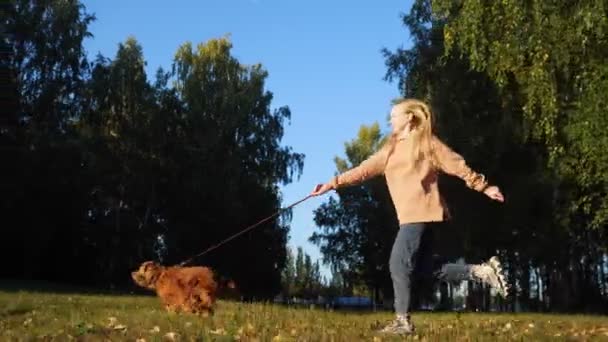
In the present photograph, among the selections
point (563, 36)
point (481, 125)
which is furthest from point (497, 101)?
point (563, 36)

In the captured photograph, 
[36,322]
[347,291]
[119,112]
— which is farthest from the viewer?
[347,291]

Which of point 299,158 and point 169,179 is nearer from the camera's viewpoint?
point 169,179

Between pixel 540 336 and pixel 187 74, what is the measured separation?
4666 cm

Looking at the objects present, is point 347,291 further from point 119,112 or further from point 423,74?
point 423,74

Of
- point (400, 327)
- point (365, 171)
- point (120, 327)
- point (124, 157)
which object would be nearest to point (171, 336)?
point (120, 327)

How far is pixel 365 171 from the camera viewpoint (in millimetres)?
7453

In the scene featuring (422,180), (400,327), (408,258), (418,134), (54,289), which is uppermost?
(418,134)

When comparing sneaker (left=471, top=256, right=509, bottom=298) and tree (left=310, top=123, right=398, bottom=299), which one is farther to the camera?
tree (left=310, top=123, right=398, bottom=299)

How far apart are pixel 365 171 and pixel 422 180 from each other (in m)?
0.61

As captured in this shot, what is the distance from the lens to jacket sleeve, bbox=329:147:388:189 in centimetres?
735

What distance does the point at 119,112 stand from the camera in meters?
47.3

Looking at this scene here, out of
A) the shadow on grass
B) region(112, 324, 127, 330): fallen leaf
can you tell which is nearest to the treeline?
the shadow on grass

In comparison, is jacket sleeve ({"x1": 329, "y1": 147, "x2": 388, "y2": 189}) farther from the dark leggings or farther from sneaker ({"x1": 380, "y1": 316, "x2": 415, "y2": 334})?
sneaker ({"x1": 380, "y1": 316, "x2": 415, "y2": 334})

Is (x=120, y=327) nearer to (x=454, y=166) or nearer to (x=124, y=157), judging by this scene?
(x=454, y=166)
